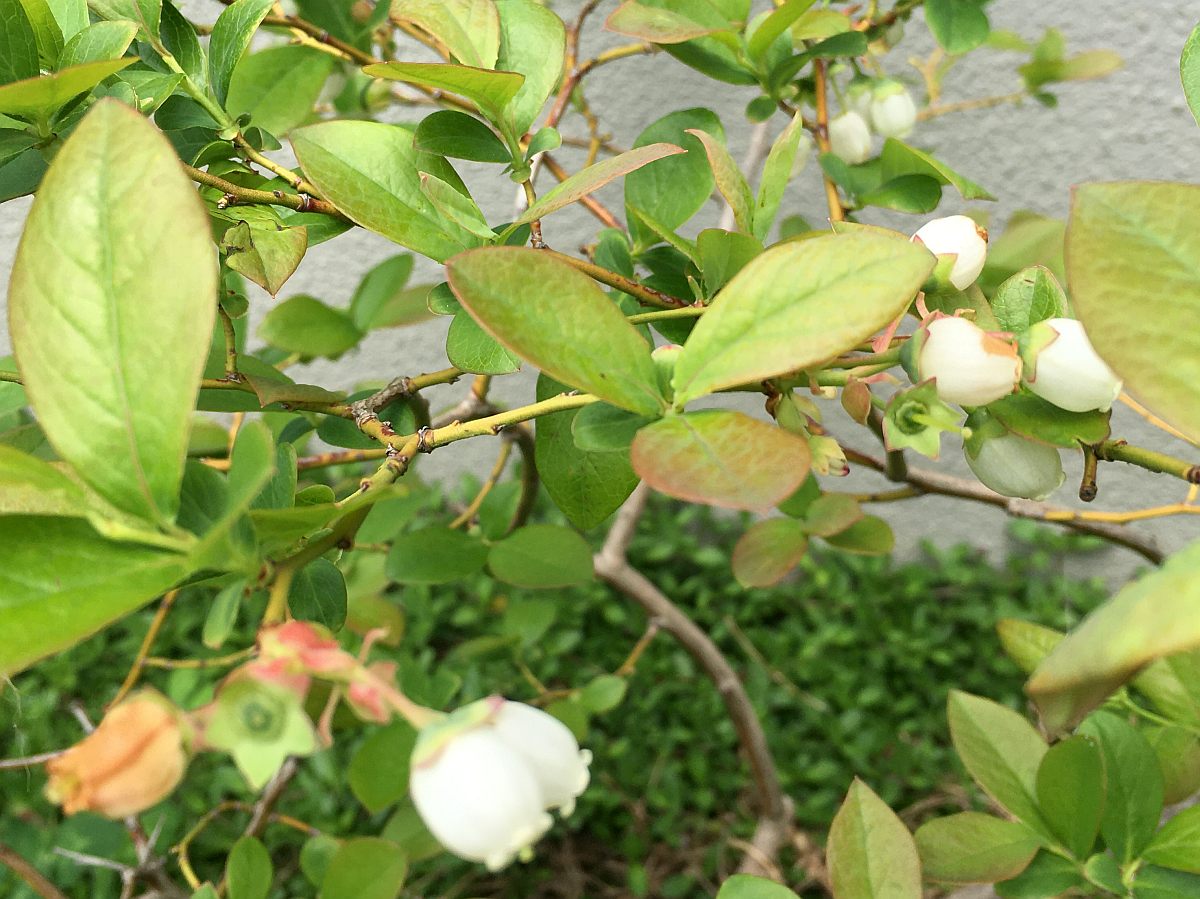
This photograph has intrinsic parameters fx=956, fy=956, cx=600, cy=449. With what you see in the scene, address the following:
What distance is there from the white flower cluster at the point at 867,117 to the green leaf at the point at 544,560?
0.27 meters

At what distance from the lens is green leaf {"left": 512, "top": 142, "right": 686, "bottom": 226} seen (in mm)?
284

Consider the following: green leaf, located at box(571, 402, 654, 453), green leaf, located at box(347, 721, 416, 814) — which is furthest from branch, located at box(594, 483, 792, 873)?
green leaf, located at box(571, 402, 654, 453)

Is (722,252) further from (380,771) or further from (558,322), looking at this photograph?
(380,771)

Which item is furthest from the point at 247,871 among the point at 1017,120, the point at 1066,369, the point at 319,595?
the point at 1017,120

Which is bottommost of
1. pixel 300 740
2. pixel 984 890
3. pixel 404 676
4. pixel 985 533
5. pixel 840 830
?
pixel 985 533

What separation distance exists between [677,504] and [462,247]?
1.03m

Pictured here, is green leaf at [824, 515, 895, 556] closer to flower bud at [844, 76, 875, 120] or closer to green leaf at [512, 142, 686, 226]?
flower bud at [844, 76, 875, 120]

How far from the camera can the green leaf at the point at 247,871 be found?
410 mm

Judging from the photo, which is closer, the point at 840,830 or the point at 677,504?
the point at 840,830

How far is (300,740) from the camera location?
197 mm

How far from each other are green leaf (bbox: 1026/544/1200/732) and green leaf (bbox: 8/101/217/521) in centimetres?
19

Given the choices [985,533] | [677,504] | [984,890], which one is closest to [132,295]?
[984,890]

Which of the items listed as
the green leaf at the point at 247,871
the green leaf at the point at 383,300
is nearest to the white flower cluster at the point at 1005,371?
the green leaf at the point at 247,871

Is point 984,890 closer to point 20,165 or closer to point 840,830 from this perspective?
point 840,830
